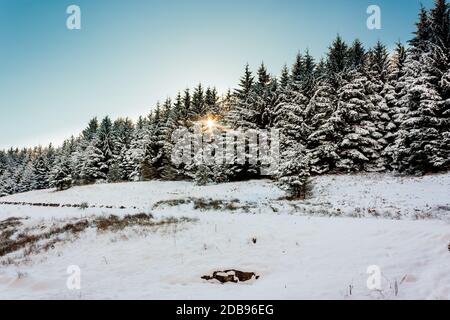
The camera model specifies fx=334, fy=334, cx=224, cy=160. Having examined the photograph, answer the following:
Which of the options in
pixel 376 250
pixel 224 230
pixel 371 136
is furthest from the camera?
pixel 371 136

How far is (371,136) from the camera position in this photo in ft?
105

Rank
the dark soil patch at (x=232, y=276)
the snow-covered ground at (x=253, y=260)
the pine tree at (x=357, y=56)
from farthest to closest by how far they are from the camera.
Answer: the pine tree at (x=357, y=56), the dark soil patch at (x=232, y=276), the snow-covered ground at (x=253, y=260)

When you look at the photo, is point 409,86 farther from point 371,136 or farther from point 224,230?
point 224,230

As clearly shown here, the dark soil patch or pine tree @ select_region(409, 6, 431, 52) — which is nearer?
the dark soil patch

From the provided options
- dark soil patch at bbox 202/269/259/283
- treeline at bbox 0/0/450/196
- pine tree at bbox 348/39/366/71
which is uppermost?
pine tree at bbox 348/39/366/71

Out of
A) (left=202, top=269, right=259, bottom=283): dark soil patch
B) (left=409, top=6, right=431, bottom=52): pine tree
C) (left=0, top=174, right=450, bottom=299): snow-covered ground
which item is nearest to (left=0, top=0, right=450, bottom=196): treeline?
(left=409, top=6, right=431, bottom=52): pine tree

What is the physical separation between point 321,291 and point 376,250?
9.28ft

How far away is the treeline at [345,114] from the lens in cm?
2577

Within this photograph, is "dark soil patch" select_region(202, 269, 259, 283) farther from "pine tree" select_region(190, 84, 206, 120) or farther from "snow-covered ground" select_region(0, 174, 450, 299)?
"pine tree" select_region(190, 84, 206, 120)

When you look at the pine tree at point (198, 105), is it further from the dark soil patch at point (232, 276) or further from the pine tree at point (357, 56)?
the dark soil patch at point (232, 276)

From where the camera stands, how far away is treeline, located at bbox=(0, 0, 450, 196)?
1014 inches

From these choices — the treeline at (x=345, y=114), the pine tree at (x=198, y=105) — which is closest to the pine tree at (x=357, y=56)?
the treeline at (x=345, y=114)

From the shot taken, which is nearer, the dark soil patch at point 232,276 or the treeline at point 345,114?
the dark soil patch at point 232,276

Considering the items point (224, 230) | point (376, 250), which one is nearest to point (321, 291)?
point (376, 250)
